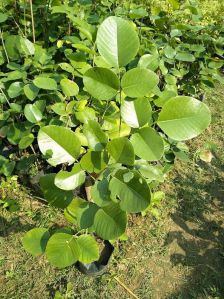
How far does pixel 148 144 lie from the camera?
92 cm

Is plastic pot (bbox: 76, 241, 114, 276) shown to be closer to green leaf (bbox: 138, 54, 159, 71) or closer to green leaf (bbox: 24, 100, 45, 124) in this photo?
green leaf (bbox: 24, 100, 45, 124)

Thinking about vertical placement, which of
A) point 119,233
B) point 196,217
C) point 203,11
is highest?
point 119,233

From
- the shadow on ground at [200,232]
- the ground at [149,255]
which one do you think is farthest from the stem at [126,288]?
the shadow on ground at [200,232]

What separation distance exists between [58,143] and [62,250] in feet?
0.91

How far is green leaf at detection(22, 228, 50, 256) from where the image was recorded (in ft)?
3.18

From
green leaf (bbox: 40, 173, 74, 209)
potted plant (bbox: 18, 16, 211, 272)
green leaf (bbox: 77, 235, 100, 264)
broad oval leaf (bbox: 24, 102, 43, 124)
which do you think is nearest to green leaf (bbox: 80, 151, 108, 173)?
potted plant (bbox: 18, 16, 211, 272)

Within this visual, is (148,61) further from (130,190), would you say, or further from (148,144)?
(130,190)

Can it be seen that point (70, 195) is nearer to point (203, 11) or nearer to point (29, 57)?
point (29, 57)

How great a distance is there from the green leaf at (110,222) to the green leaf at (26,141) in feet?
2.41

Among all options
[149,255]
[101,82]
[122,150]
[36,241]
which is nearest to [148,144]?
[122,150]

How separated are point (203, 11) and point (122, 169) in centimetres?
244

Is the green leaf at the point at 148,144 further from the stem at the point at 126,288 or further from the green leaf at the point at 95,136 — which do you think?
the stem at the point at 126,288

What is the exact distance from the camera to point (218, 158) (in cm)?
263

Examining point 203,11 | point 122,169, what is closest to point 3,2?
point 122,169
